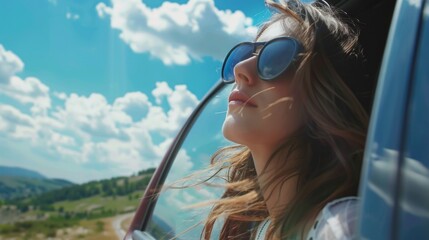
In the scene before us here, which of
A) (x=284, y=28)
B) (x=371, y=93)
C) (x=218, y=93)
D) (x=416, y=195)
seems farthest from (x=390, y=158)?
(x=218, y=93)

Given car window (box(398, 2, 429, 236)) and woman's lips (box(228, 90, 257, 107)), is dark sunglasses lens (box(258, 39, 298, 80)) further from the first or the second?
car window (box(398, 2, 429, 236))

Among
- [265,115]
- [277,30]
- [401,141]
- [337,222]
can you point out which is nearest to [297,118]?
[265,115]

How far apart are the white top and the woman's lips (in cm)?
48

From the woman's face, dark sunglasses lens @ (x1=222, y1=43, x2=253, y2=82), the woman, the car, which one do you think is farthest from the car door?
dark sunglasses lens @ (x1=222, y1=43, x2=253, y2=82)

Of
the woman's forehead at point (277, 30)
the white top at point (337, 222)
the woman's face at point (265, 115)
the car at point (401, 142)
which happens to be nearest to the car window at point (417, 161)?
the car at point (401, 142)

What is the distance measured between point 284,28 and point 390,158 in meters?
0.98

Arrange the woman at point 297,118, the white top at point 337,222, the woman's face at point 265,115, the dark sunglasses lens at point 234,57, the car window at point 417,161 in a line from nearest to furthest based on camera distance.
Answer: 1. the car window at point 417,161
2. the white top at point 337,222
3. the woman at point 297,118
4. the woman's face at point 265,115
5. the dark sunglasses lens at point 234,57

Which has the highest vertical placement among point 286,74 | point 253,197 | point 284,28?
point 284,28

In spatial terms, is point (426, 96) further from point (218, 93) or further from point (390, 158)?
point (218, 93)

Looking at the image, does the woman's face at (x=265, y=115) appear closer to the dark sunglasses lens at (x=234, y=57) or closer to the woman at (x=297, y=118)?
the woman at (x=297, y=118)

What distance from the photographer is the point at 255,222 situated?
6.10 feet

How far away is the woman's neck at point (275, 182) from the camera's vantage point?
4.86 ft

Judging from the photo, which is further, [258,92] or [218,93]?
[218,93]

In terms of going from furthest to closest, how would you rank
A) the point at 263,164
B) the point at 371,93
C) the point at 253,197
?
the point at 371,93 → the point at 253,197 → the point at 263,164
